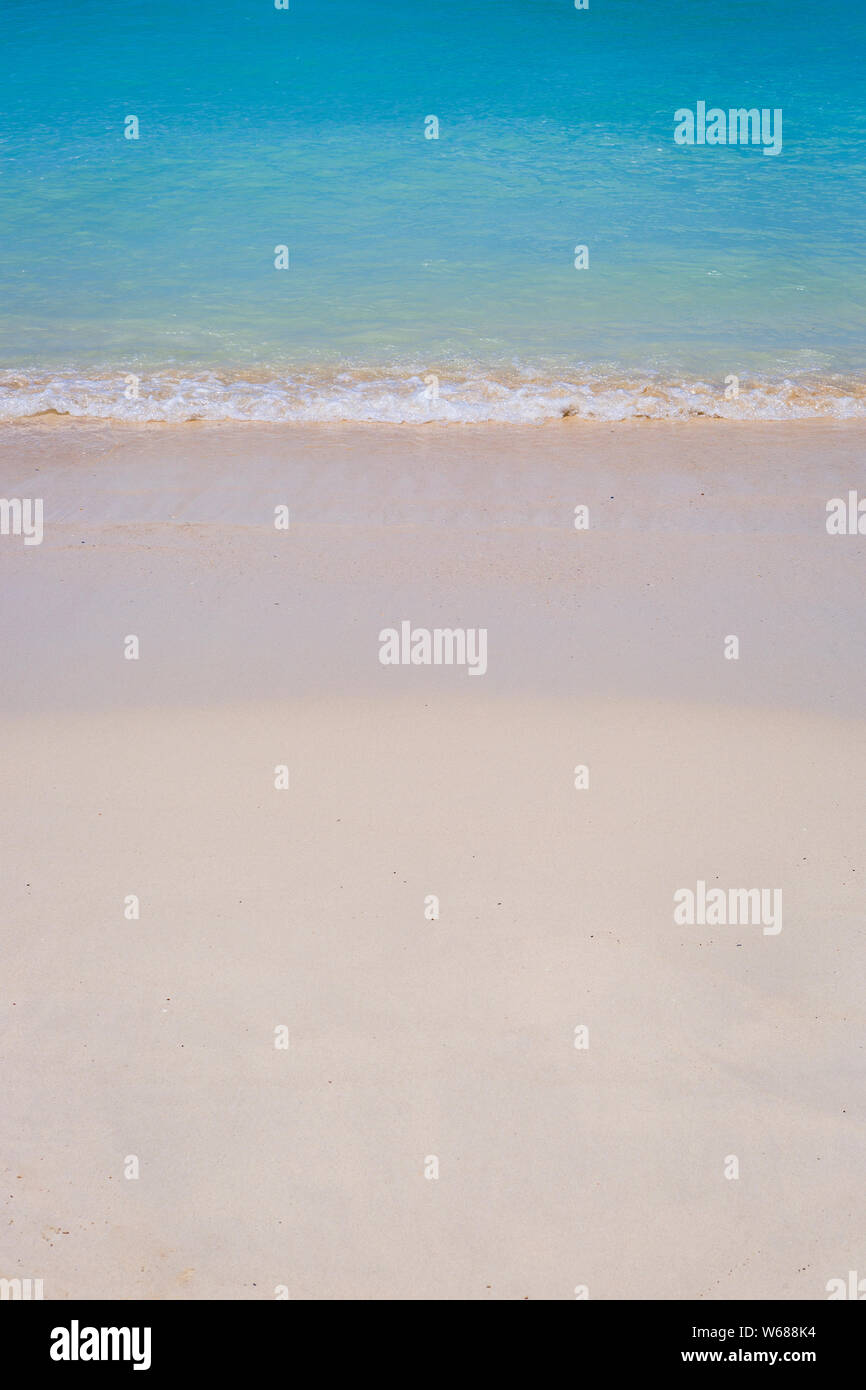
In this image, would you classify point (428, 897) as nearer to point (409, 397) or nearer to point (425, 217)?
point (409, 397)

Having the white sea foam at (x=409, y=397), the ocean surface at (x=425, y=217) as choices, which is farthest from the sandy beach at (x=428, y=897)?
the ocean surface at (x=425, y=217)

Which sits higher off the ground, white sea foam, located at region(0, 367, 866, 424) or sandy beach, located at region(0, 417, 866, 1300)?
white sea foam, located at region(0, 367, 866, 424)

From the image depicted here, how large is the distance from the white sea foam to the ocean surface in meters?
0.03

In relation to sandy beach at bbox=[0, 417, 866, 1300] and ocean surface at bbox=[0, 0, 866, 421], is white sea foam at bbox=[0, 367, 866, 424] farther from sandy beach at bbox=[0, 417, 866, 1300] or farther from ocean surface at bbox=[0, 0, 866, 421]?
sandy beach at bbox=[0, 417, 866, 1300]

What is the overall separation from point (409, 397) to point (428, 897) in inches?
181

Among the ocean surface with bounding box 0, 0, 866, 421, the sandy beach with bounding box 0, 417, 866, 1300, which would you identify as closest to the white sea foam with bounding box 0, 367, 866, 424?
the ocean surface with bounding box 0, 0, 866, 421

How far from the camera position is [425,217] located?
33.2 feet

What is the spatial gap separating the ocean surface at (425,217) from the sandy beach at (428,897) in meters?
2.08

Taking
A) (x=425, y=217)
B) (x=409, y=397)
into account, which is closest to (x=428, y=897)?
(x=409, y=397)

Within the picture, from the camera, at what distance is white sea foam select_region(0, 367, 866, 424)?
6.92 meters

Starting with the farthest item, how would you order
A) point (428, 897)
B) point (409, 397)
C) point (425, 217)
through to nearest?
point (425, 217) < point (409, 397) < point (428, 897)

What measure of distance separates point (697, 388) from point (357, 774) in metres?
4.66

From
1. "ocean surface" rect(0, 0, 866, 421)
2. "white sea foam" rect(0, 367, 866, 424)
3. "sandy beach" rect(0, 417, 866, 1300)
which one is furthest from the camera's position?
"ocean surface" rect(0, 0, 866, 421)

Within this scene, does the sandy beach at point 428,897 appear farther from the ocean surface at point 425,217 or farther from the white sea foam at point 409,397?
the ocean surface at point 425,217
